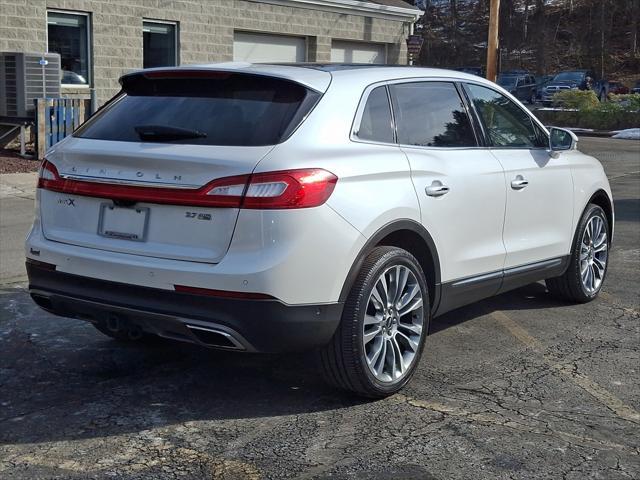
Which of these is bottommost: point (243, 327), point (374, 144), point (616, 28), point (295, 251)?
point (243, 327)

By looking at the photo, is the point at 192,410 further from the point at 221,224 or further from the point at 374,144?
the point at 374,144

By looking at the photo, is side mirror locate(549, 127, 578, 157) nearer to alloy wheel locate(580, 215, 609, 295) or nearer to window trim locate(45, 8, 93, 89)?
alloy wheel locate(580, 215, 609, 295)

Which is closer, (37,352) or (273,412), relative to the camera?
(273,412)

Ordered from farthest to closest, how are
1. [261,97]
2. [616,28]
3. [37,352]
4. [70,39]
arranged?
[616,28] → [70,39] → [37,352] → [261,97]

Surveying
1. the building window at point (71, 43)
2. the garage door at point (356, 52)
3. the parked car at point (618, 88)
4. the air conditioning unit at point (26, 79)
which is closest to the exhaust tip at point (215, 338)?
the air conditioning unit at point (26, 79)

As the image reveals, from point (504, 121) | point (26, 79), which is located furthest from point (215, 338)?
point (26, 79)

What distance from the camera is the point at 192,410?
14.6 feet

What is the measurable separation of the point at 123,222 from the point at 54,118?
12.1m

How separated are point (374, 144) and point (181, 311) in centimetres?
134

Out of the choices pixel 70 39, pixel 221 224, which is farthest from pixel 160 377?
pixel 70 39

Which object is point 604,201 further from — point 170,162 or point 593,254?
point 170,162

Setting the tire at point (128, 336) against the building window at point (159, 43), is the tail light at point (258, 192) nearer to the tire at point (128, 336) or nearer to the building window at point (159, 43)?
the tire at point (128, 336)

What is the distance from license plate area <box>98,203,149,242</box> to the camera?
4.25m

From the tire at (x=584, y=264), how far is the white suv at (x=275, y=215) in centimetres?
132
